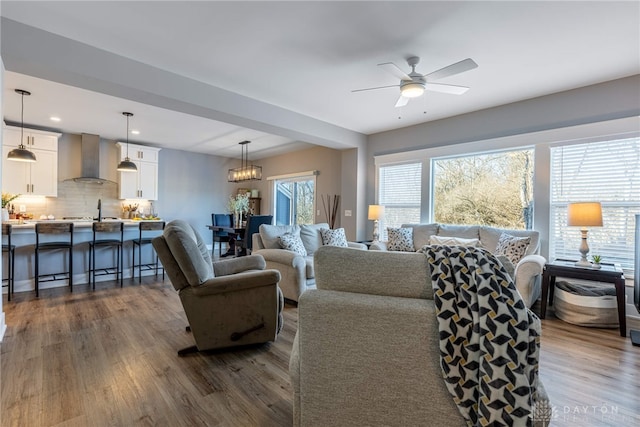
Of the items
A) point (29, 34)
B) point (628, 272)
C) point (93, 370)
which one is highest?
point (29, 34)

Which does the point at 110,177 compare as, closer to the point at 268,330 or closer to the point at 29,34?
the point at 29,34

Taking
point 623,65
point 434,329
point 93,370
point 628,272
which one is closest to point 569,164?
point 623,65

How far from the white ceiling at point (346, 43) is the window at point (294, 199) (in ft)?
Result: 10.2

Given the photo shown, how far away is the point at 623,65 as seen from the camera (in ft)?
10.1

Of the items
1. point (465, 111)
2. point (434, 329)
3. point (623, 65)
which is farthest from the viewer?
point (465, 111)

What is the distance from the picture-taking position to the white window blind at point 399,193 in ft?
17.3

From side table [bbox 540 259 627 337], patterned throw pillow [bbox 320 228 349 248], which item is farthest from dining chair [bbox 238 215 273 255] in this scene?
side table [bbox 540 259 627 337]

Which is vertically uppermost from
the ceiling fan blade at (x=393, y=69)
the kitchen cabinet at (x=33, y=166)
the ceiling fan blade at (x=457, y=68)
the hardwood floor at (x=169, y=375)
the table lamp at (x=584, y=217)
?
the ceiling fan blade at (x=393, y=69)

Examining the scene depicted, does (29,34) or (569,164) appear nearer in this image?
(29,34)

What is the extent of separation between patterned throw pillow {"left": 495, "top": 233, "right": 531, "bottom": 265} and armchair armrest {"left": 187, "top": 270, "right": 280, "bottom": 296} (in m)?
2.90

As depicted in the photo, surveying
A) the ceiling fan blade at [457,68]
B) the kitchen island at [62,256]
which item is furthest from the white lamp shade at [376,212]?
Result: the kitchen island at [62,256]

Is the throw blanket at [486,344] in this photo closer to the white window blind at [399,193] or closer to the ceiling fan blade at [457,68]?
the ceiling fan blade at [457,68]

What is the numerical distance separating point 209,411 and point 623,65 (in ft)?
15.8

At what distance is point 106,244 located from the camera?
457 cm
